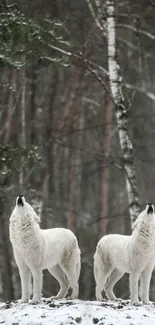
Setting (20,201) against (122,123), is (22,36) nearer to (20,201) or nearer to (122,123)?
(122,123)

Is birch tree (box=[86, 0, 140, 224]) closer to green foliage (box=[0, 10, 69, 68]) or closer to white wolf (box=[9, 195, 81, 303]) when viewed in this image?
green foliage (box=[0, 10, 69, 68])

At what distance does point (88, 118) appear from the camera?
3219 centimetres

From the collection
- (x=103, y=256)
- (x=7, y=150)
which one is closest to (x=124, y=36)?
Result: (x=7, y=150)

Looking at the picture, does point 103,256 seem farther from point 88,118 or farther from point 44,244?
point 88,118

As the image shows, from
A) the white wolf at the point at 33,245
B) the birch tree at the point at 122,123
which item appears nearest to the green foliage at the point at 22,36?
the birch tree at the point at 122,123

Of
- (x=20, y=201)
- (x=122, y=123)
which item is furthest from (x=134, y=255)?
(x=122, y=123)

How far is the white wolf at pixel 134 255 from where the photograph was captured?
1202 cm

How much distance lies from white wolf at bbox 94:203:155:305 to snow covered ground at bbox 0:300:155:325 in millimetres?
539

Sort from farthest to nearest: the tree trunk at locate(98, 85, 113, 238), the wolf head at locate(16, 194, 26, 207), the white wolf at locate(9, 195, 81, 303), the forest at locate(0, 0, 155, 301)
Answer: the tree trunk at locate(98, 85, 113, 238)
the forest at locate(0, 0, 155, 301)
the white wolf at locate(9, 195, 81, 303)
the wolf head at locate(16, 194, 26, 207)

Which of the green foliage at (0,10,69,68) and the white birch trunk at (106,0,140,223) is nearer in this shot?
the white birch trunk at (106,0,140,223)

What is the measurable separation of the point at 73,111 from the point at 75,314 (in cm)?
1809

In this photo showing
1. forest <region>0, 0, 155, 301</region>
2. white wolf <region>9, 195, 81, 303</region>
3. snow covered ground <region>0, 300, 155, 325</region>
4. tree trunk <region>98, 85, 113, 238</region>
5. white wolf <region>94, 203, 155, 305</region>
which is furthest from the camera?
tree trunk <region>98, 85, 113, 238</region>

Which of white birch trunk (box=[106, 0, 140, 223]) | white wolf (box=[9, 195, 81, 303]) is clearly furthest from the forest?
white wolf (box=[9, 195, 81, 303])

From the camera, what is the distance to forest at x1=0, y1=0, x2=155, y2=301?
2075 cm
